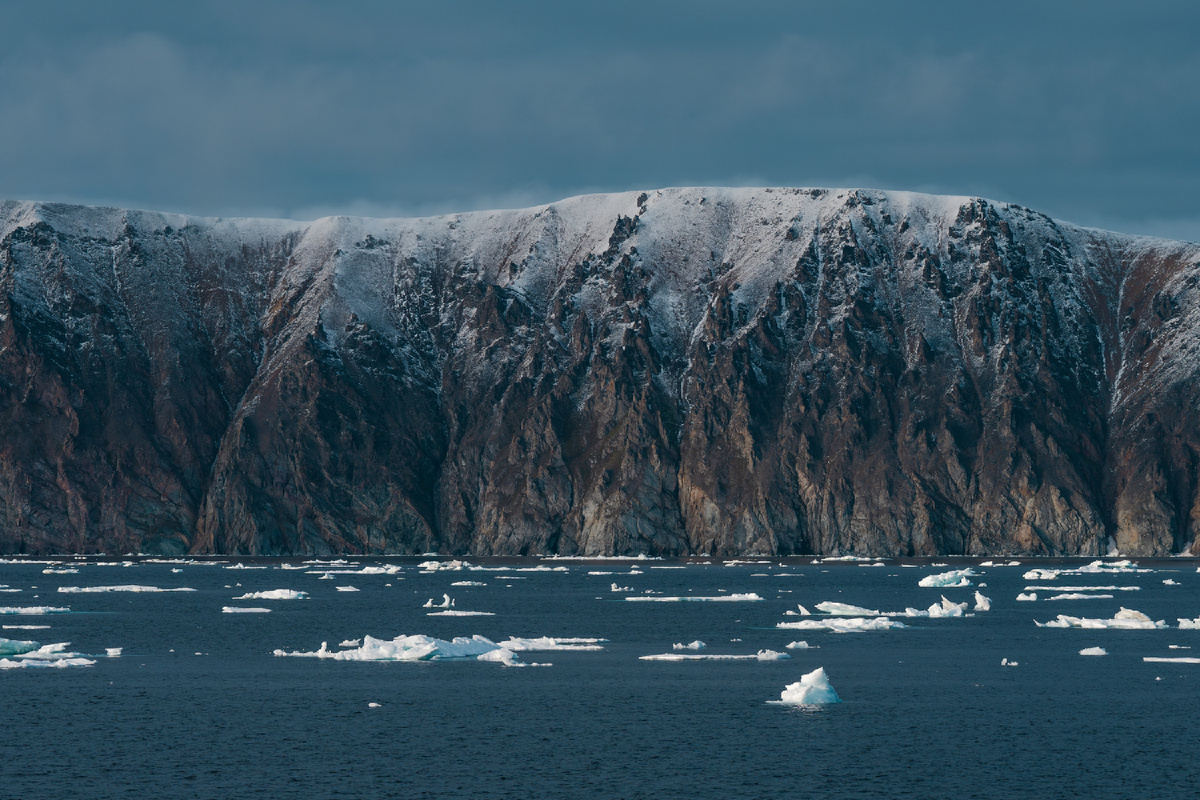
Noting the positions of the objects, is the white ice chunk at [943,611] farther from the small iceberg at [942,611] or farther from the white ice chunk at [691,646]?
the white ice chunk at [691,646]

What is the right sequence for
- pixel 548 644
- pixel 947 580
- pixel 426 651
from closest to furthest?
1. pixel 426 651
2. pixel 548 644
3. pixel 947 580

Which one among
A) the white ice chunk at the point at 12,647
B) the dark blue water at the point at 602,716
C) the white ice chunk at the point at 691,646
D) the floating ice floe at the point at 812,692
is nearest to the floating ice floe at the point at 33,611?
the dark blue water at the point at 602,716

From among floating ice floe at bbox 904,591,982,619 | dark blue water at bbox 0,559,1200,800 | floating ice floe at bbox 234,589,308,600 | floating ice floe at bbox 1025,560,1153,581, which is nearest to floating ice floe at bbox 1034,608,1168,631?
dark blue water at bbox 0,559,1200,800

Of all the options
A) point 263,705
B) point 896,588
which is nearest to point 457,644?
point 263,705

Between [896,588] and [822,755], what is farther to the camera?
[896,588]

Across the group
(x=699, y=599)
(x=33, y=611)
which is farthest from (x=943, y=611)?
(x=33, y=611)

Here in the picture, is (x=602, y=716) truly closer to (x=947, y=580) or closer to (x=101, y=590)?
(x=947, y=580)

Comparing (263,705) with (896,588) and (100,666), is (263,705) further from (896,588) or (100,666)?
(896,588)
